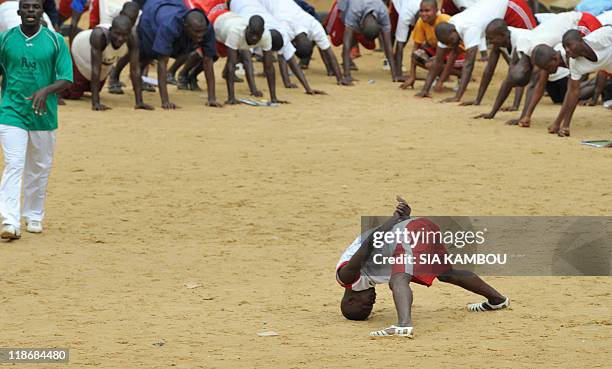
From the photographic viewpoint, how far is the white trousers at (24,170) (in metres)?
8.01

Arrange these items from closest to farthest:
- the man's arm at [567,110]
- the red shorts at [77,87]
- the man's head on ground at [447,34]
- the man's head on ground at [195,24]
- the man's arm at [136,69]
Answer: the man's arm at [567,110] < the man's arm at [136,69] < the man's head on ground at [195,24] < the red shorts at [77,87] < the man's head on ground at [447,34]

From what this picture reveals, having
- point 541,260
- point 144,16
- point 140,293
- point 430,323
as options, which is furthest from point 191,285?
point 144,16

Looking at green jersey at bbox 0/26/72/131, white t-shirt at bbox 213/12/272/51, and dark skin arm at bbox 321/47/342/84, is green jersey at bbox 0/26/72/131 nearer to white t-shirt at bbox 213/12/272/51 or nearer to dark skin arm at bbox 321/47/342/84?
white t-shirt at bbox 213/12/272/51

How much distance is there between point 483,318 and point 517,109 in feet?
23.9

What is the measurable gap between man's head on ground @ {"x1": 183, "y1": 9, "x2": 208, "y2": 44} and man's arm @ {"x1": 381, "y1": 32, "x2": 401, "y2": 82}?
10.2 ft

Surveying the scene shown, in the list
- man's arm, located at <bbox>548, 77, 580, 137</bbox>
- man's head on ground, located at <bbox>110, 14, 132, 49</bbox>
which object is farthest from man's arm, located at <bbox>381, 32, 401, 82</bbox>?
man's head on ground, located at <bbox>110, 14, 132, 49</bbox>

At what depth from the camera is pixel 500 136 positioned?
11.9 meters

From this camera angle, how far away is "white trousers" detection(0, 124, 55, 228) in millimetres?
8008

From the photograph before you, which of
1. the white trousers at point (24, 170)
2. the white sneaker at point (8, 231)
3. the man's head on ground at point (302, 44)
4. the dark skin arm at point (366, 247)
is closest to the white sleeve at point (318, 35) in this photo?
the man's head on ground at point (302, 44)

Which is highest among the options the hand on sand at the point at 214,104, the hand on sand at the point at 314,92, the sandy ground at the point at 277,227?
the sandy ground at the point at 277,227

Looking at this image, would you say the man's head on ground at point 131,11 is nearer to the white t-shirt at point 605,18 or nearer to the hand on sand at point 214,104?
the hand on sand at point 214,104

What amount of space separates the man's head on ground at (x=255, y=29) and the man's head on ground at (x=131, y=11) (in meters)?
1.19

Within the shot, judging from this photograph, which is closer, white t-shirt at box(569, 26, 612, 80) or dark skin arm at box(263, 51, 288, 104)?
white t-shirt at box(569, 26, 612, 80)

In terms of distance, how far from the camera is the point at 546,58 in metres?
12.0
